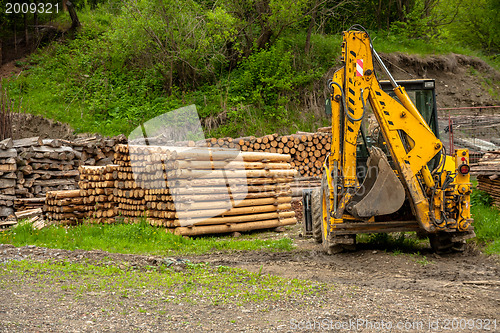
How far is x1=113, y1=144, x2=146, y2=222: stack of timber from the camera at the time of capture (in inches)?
460

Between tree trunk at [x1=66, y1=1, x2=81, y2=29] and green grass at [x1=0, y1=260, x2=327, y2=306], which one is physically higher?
tree trunk at [x1=66, y1=1, x2=81, y2=29]

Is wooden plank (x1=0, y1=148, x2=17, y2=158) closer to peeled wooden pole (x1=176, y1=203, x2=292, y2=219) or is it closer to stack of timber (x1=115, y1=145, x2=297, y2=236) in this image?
stack of timber (x1=115, y1=145, x2=297, y2=236)

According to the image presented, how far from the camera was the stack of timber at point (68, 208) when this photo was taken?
13.3 metres

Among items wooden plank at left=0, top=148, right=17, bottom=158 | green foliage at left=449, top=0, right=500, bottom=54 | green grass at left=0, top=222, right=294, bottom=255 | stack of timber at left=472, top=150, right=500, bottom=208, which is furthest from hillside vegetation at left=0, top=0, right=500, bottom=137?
stack of timber at left=472, top=150, right=500, bottom=208

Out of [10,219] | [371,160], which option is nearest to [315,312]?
[371,160]

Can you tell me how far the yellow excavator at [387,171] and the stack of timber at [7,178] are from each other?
9.96 meters

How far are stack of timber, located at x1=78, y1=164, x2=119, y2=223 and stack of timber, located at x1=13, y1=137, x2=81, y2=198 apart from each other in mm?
2598

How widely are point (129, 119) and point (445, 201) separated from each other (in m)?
17.6

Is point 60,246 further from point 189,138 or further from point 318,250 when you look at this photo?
point 189,138

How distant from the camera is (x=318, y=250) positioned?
918 cm

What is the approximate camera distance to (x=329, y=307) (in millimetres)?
5328
